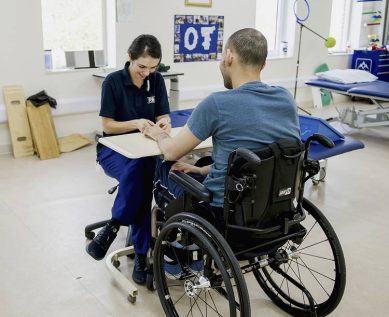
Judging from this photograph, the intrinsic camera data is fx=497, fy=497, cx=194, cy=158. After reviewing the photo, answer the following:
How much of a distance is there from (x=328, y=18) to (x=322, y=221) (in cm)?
571

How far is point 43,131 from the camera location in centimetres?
451

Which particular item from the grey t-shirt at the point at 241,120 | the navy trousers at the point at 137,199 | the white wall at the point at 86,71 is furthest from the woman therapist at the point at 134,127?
the white wall at the point at 86,71

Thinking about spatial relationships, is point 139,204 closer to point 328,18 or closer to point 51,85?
point 51,85

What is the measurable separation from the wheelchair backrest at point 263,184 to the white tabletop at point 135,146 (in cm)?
A: 46

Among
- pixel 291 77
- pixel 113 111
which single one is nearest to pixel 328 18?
pixel 291 77

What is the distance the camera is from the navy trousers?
230 cm

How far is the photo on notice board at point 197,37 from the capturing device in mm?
5523

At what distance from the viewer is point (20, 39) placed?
14.5 ft

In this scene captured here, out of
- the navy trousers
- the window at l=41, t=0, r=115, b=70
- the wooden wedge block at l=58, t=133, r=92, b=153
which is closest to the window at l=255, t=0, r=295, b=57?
the window at l=41, t=0, r=115, b=70

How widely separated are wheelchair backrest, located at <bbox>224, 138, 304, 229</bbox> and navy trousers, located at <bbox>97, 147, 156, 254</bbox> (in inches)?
24.8

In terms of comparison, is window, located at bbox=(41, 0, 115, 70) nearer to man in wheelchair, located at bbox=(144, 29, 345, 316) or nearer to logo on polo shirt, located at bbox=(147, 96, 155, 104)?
logo on polo shirt, located at bbox=(147, 96, 155, 104)

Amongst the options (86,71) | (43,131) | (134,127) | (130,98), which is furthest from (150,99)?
(86,71)

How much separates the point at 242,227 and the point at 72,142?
3308 millimetres

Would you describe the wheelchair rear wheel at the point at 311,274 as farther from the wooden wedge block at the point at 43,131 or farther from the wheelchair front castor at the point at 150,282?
the wooden wedge block at the point at 43,131
